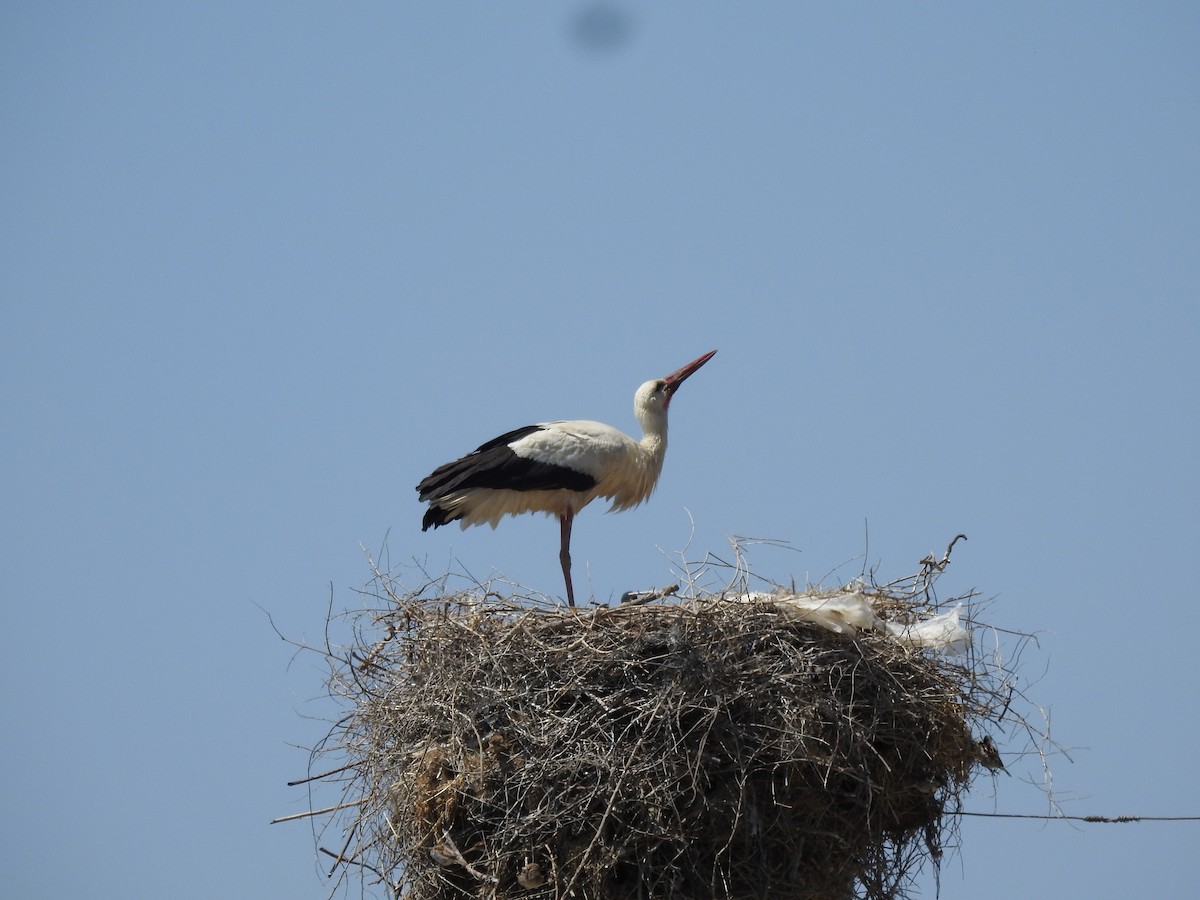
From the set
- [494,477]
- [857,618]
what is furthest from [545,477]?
[857,618]

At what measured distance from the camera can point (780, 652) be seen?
21.9ft

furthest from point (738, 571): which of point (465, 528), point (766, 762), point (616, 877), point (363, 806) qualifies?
point (465, 528)

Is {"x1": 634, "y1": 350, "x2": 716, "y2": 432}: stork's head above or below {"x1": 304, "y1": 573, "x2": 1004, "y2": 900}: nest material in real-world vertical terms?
above

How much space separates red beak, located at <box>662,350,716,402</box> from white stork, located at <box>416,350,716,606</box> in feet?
1.56

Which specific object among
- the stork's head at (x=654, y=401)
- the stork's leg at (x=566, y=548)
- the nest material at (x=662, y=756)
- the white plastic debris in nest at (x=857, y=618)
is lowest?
the nest material at (x=662, y=756)

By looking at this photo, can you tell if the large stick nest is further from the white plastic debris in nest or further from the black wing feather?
the black wing feather

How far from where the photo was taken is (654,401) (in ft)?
31.7

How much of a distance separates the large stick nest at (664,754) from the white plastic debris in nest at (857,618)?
34 mm

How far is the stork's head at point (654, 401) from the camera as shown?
9633 millimetres

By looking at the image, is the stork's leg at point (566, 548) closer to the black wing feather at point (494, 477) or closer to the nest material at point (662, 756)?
the black wing feather at point (494, 477)

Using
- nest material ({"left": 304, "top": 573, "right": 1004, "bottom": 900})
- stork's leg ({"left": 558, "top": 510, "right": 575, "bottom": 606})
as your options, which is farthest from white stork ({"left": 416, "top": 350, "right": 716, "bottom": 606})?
nest material ({"left": 304, "top": 573, "right": 1004, "bottom": 900})

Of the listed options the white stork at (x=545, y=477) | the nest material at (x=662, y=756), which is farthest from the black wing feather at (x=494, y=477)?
the nest material at (x=662, y=756)

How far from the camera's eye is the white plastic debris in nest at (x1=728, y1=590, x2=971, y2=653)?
267 inches

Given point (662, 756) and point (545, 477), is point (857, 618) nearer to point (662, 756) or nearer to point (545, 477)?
point (662, 756)
